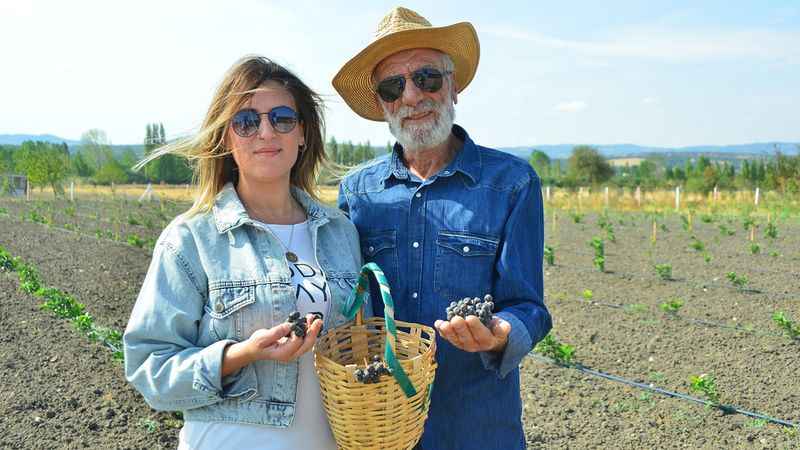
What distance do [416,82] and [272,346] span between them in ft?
3.74

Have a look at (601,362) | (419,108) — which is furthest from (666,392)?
(419,108)

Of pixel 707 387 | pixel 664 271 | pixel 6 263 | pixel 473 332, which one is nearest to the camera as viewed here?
pixel 473 332

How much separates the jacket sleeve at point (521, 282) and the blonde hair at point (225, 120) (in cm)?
73

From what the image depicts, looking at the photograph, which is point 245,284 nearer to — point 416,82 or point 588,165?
point 416,82

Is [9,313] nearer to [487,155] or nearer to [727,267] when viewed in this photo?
[487,155]

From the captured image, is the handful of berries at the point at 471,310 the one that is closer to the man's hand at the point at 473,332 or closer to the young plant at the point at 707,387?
the man's hand at the point at 473,332

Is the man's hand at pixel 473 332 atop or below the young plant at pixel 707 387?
atop

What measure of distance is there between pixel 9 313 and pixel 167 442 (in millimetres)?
3856

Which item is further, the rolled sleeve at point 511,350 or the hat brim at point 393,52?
the hat brim at point 393,52

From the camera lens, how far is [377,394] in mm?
1868

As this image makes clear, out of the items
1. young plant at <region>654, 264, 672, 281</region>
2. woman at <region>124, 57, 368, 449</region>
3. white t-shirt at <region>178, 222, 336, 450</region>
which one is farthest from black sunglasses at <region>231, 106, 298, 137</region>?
young plant at <region>654, 264, 672, 281</region>

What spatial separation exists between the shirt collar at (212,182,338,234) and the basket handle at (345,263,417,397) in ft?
0.93

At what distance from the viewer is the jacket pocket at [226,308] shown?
200 centimetres

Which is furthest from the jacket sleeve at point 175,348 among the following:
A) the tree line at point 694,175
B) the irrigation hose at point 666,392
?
the tree line at point 694,175
